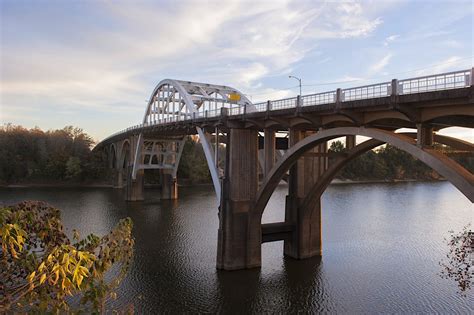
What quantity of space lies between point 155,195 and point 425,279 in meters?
50.9

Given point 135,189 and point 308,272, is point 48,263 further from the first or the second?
point 135,189

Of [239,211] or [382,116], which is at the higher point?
[382,116]

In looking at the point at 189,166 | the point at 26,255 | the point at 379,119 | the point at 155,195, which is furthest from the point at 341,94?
the point at 189,166

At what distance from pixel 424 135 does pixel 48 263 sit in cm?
1367

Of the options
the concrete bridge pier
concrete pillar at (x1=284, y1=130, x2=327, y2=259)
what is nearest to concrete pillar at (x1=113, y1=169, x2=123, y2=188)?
the concrete bridge pier

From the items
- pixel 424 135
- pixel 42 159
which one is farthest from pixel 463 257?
pixel 42 159

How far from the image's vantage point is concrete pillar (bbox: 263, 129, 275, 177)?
77.9 ft

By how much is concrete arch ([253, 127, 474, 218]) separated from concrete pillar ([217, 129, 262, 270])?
2.93 feet

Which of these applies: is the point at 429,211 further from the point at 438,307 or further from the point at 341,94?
the point at 341,94

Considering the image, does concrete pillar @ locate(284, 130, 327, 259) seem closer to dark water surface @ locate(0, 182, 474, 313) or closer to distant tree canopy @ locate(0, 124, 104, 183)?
dark water surface @ locate(0, 182, 474, 313)

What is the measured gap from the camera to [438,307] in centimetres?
1759

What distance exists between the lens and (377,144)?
19.3 meters

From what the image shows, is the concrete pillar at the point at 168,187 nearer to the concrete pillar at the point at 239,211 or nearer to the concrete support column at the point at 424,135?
the concrete pillar at the point at 239,211

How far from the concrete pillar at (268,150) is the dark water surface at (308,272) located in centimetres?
627
